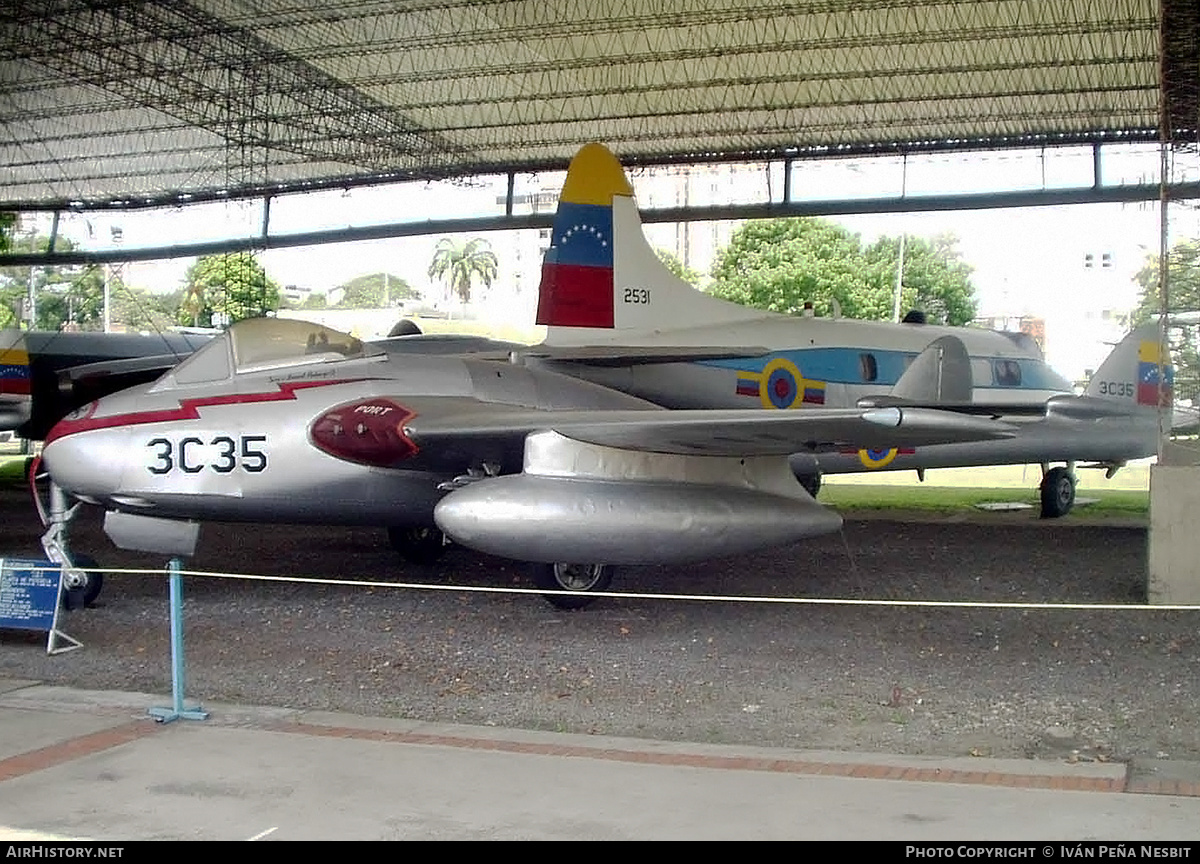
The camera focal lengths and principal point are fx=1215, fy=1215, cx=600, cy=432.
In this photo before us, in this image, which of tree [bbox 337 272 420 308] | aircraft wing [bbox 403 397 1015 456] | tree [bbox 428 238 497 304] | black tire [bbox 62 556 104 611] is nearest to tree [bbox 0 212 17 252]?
black tire [bbox 62 556 104 611]

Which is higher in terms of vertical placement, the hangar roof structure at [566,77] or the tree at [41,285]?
the hangar roof structure at [566,77]

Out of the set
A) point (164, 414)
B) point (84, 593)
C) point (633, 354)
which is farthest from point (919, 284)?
point (84, 593)

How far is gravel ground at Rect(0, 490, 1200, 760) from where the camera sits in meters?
6.43

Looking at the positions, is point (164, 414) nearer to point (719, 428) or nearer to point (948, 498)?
point (719, 428)

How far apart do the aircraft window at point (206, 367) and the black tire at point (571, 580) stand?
294 cm

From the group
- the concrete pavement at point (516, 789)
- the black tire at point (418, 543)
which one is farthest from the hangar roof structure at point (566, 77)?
the concrete pavement at point (516, 789)

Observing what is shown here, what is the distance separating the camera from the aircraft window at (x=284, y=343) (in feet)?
Answer: 31.6

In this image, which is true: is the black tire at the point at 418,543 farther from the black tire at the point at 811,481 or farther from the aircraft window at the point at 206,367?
the black tire at the point at 811,481

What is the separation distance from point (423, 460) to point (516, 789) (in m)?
4.74

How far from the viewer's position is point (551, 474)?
8.73 meters

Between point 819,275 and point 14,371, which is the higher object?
point 819,275

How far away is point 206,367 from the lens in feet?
31.4

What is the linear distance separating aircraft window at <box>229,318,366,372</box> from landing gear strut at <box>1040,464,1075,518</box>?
33.0ft
